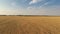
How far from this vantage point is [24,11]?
119 inches

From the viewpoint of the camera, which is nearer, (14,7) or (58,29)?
(58,29)

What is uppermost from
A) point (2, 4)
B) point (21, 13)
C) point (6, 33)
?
point (2, 4)

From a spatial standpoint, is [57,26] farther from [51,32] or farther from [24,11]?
[24,11]

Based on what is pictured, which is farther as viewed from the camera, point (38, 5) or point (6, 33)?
point (38, 5)

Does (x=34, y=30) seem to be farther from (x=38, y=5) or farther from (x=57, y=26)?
(x=38, y=5)

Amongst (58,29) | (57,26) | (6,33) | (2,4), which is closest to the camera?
(6,33)

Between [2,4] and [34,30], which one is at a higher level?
[2,4]

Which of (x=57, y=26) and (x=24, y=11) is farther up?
(x=24, y=11)

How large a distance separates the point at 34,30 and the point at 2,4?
0.94m

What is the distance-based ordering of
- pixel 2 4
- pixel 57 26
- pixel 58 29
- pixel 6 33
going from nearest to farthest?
pixel 6 33
pixel 58 29
pixel 57 26
pixel 2 4

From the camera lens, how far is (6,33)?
2408 mm

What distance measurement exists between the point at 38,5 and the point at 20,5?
40 cm

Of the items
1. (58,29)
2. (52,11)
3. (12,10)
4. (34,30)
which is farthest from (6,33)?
(52,11)

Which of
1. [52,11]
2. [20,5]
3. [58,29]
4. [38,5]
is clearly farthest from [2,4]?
[58,29]
